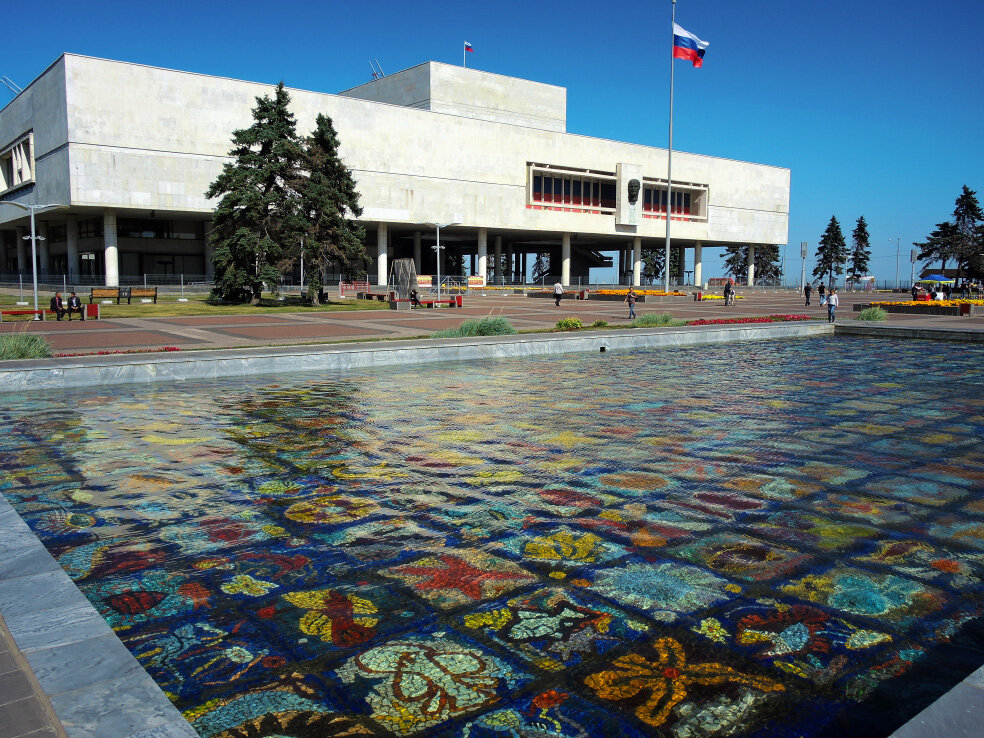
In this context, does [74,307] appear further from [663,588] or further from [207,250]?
[663,588]

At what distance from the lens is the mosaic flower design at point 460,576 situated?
4.18 metres

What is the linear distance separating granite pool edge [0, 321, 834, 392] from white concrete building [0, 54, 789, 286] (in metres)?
36.5

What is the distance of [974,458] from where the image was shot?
24.4 feet

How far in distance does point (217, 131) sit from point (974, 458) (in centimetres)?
4951

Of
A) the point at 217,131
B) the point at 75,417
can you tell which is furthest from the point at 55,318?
the point at 217,131

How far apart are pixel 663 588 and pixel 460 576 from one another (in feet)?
3.81

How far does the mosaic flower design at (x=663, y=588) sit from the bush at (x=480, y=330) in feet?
48.0

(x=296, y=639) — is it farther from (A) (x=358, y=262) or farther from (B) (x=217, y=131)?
(A) (x=358, y=262)

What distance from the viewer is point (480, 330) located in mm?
19828

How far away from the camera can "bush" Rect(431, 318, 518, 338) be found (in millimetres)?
19344

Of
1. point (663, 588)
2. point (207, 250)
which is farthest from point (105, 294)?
point (663, 588)

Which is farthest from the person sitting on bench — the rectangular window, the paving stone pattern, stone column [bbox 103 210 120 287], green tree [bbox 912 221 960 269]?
green tree [bbox 912 221 960 269]

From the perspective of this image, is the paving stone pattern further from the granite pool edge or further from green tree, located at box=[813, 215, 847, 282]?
green tree, located at box=[813, 215, 847, 282]

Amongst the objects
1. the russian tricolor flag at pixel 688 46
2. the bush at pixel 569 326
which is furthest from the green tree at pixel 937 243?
the bush at pixel 569 326
